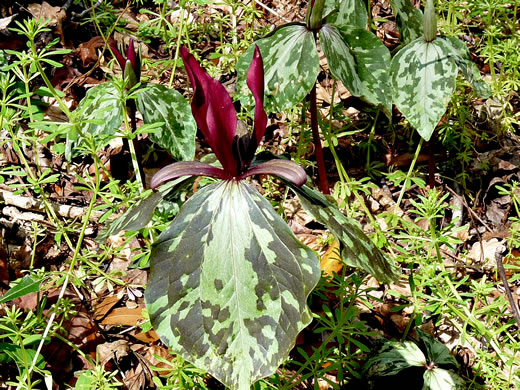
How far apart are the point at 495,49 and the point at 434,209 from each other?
52.8 inches

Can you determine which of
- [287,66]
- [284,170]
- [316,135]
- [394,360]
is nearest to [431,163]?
[316,135]

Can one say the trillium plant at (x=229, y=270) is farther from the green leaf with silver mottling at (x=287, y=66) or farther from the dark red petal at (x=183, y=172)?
the green leaf with silver mottling at (x=287, y=66)

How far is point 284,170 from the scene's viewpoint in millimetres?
1370

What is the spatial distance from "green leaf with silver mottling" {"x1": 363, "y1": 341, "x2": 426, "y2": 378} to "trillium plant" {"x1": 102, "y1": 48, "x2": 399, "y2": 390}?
22.7 inches

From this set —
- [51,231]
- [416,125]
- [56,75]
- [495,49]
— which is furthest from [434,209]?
[56,75]

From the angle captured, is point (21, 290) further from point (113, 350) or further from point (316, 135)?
point (316, 135)

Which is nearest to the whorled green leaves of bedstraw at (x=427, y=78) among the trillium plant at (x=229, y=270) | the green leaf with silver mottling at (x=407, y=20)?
the green leaf with silver mottling at (x=407, y=20)

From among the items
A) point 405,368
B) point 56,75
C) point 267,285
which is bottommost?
point 405,368

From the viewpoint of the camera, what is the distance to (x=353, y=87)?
2.08 meters

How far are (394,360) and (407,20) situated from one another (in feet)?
4.50

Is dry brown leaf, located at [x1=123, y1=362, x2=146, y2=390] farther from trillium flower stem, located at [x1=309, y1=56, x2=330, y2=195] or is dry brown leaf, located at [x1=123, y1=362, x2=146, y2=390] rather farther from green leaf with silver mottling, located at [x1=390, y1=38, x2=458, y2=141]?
green leaf with silver mottling, located at [x1=390, y1=38, x2=458, y2=141]

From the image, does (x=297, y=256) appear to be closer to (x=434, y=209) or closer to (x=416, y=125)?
(x=434, y=209)

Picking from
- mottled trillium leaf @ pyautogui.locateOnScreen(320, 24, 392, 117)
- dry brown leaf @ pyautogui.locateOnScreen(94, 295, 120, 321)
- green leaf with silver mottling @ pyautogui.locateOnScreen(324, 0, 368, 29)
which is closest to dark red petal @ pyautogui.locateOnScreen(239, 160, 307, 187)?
mottled trillium leaf @ pyautogui.locateOnScreen(320, 24, 392, 117)

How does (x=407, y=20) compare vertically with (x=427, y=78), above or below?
above
